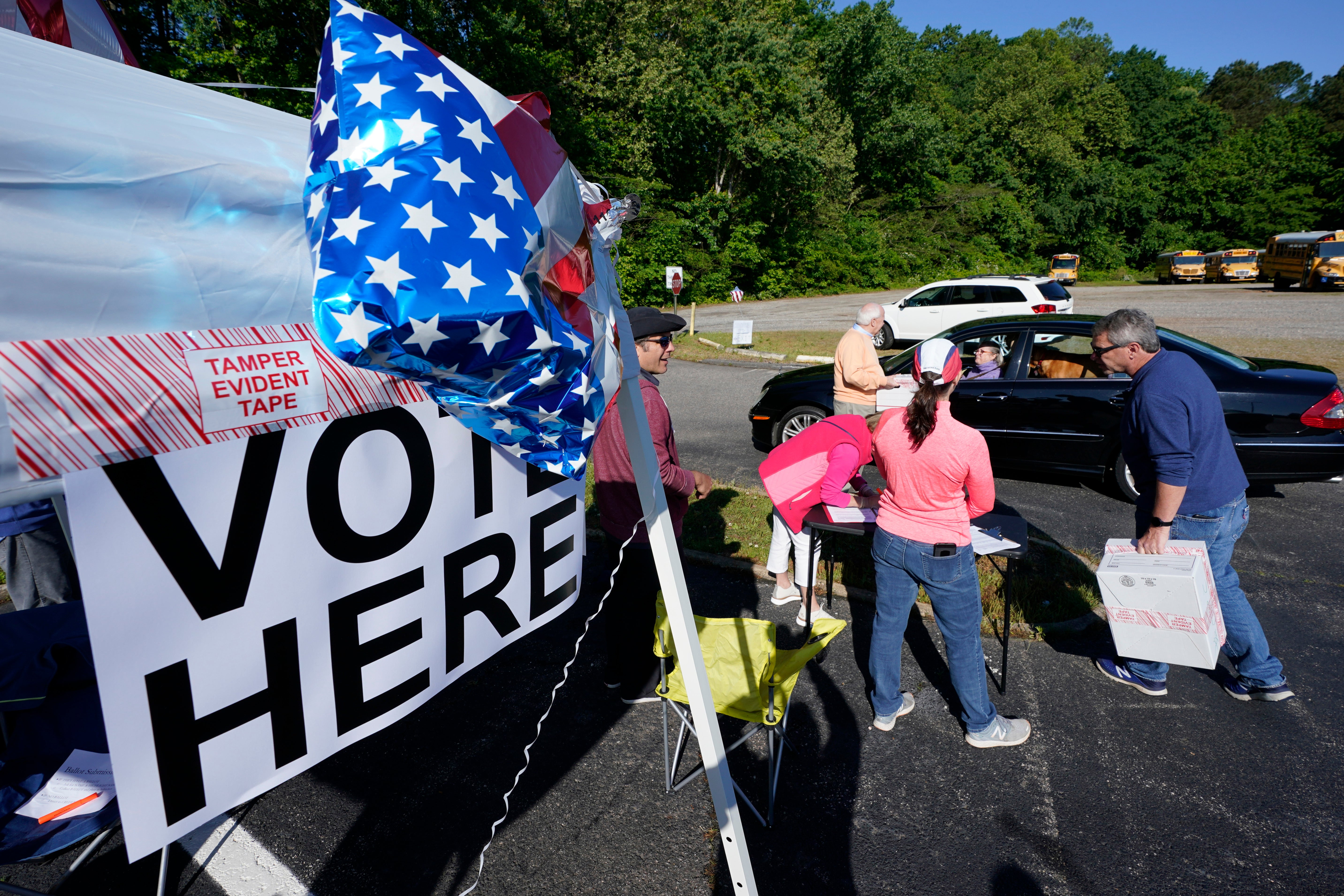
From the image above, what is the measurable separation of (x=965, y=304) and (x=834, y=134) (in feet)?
58.7

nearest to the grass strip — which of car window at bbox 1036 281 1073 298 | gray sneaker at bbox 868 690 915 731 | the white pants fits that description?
car window at bbox 1036 281 1073 298

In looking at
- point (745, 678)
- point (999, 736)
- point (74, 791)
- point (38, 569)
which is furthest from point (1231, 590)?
point (38, 569)

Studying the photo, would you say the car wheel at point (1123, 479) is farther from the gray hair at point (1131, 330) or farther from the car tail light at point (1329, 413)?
the gray hair at point (1131, 330)

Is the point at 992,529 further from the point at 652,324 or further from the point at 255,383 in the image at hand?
the point at 255,383

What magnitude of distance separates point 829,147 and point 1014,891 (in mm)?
31715

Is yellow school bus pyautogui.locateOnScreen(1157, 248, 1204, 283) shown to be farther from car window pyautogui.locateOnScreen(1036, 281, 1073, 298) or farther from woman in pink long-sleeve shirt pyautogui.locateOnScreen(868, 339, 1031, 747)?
woman in pink long-sleeve shirt pyautogui.locateOnScreen(868, 339, 1031, 747)

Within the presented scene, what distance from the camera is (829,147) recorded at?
30.2 metres

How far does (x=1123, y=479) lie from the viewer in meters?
6.25

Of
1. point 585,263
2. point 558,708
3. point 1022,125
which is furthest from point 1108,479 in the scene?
point 1022,125

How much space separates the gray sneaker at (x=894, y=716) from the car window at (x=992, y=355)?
4198 millimetres

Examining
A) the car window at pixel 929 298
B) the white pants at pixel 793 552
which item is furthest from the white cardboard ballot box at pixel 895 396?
the car window at pixel 929 298

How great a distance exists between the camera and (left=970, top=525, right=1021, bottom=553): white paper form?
337cm

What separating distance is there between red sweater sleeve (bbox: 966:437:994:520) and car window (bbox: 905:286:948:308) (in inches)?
594

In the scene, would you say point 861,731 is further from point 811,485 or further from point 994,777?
point 811,485
